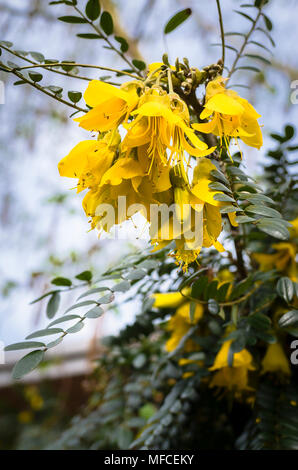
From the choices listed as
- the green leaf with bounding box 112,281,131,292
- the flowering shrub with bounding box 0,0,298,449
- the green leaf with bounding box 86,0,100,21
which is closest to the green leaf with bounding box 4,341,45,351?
the flowering shrub with bounding box 0,0,298,449

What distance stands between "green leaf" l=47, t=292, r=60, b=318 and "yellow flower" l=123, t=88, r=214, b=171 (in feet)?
1.01

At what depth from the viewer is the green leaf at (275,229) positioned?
405 mm

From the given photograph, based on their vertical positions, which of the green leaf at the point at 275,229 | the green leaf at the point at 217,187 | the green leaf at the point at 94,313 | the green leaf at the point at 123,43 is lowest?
the green leaf at the point at 94,313

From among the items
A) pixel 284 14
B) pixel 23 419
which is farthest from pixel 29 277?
pixel 284 14

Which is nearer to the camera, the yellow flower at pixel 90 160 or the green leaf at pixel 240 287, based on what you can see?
the yellow flower at pixel 90 160

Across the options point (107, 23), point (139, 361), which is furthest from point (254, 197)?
point (139, 361)

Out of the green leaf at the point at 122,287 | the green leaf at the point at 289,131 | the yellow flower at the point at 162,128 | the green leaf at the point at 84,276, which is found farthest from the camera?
the green leaf at the point at 289,131

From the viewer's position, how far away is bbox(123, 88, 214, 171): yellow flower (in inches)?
14.4

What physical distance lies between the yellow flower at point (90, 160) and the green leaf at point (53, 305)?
0.25 metres

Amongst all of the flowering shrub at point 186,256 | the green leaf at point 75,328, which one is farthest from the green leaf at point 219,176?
the green leaf at point 75,328

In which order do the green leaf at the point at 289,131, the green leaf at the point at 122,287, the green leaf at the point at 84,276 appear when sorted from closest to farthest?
the green leaf at the point at 122,287, the green leaf at the point at 84,276, the green leaf at the point at 289,131

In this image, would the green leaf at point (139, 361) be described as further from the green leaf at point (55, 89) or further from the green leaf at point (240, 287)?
the green leaf at point (55, 89)

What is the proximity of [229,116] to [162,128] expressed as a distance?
0.26 ft
